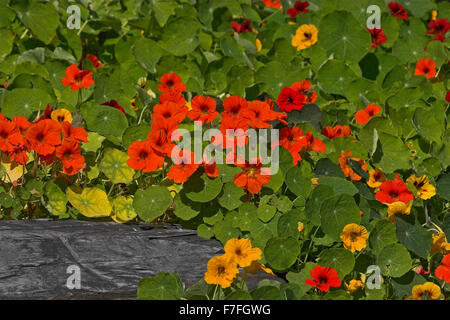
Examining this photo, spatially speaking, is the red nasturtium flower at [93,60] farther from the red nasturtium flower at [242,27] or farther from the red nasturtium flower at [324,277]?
the red nasturtium flower at [324,277]

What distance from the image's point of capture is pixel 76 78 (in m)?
2.42

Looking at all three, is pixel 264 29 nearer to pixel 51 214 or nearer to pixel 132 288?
pixel 51 214

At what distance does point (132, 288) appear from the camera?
6.26ft

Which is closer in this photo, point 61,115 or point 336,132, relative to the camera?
point 61,115

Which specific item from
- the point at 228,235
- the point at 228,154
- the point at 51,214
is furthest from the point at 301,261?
the point at 51,214

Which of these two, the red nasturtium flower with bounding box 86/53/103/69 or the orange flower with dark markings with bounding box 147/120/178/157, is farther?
the red nasturtium flower with bounding box 86/53/103/69

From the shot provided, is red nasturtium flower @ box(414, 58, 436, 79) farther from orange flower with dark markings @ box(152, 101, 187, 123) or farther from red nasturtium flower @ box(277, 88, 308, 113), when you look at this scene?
orange flower with dark markings @ box(152, 101, 187, 123)

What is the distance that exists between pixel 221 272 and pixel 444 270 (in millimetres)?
716

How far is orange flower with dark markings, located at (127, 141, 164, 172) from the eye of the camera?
2.12 m

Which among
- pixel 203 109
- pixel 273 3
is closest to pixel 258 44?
pixel 273 3

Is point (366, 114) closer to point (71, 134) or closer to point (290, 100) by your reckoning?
point (290, 100)

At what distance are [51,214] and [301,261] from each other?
36.4 inches

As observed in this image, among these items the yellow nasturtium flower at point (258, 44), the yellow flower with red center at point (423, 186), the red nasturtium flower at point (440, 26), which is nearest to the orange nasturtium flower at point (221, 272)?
the yellow flower with red center at point (423, 186)

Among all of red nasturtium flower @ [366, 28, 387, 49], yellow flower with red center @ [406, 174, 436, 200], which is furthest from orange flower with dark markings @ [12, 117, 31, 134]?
red nasturtium flower @ [366, 28, 387, 49]
